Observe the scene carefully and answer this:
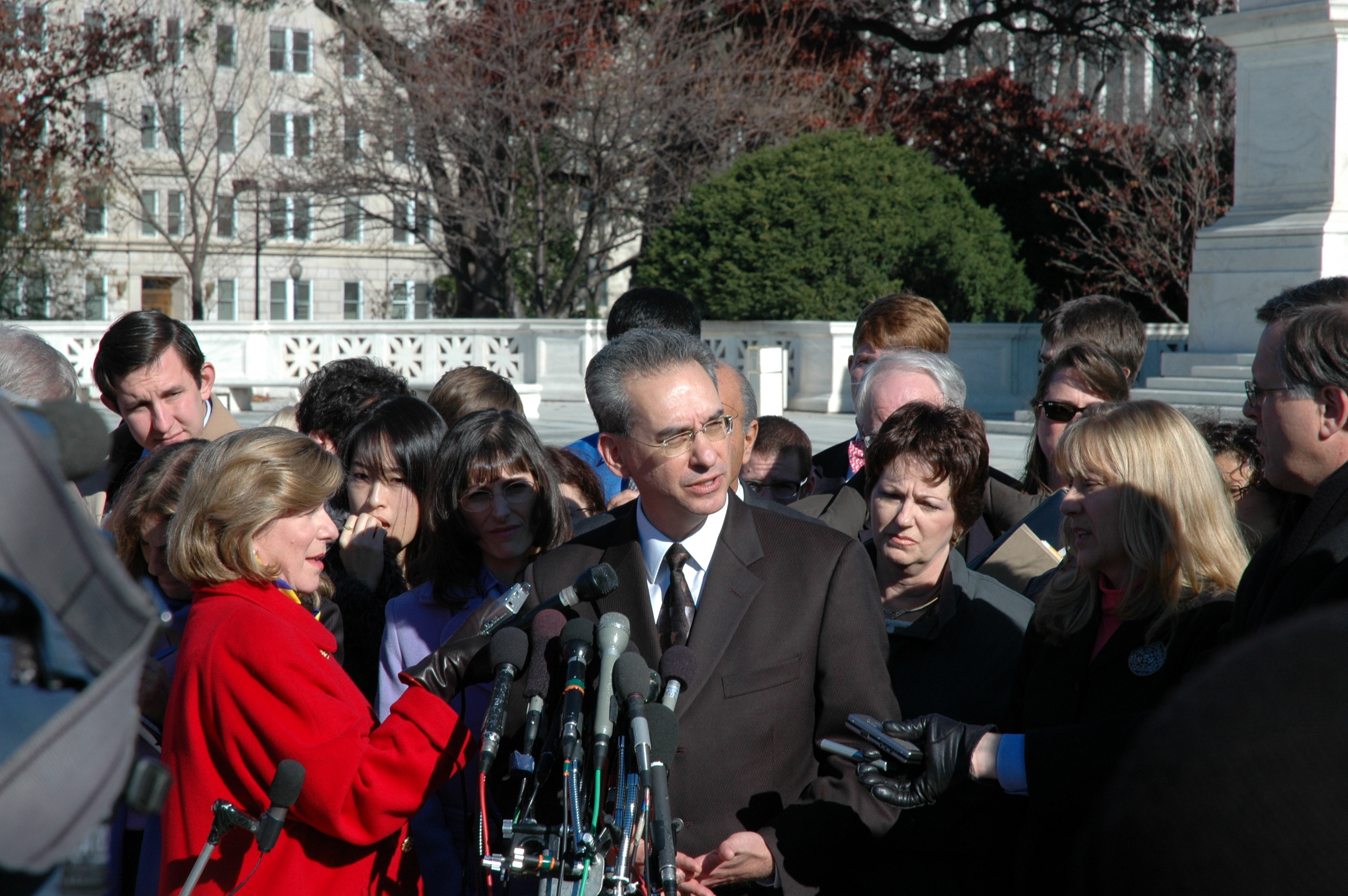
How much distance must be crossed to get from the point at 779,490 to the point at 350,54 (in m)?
22.2

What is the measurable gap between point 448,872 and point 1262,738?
3.15 m

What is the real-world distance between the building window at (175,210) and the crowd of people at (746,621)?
37.9 meters

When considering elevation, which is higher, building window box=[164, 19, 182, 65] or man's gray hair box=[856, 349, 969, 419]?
building window box=[164, 19, 182, 65]

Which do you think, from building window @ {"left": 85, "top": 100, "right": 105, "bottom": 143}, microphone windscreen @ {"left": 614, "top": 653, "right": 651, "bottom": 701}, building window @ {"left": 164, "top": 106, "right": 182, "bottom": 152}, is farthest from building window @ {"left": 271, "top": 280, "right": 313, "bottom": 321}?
microphone windscreen @ {"left": 614, "top": 653, "right": 651, "bottom": 701}

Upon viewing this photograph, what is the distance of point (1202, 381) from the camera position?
11.7m

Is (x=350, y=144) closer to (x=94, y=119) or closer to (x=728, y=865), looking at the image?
(x=94, y=119)

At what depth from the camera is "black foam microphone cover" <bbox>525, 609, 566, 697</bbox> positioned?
7.86 feet

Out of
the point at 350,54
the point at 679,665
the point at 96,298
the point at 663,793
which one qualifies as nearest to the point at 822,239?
the point at 350,54

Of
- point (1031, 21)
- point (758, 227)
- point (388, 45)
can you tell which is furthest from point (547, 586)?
point (1031, 21)

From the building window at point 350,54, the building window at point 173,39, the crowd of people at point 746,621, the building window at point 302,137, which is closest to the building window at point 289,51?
the building window at point 302,137

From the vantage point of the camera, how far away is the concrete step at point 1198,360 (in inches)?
464

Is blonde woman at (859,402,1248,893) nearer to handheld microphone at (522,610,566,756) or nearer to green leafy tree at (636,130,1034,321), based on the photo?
handheld microphone at (522,610,566,756)

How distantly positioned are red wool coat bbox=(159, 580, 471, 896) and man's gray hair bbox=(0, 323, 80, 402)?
2.65 ft

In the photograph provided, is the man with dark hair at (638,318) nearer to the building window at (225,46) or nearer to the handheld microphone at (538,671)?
the handheld microphone at (538,671)
